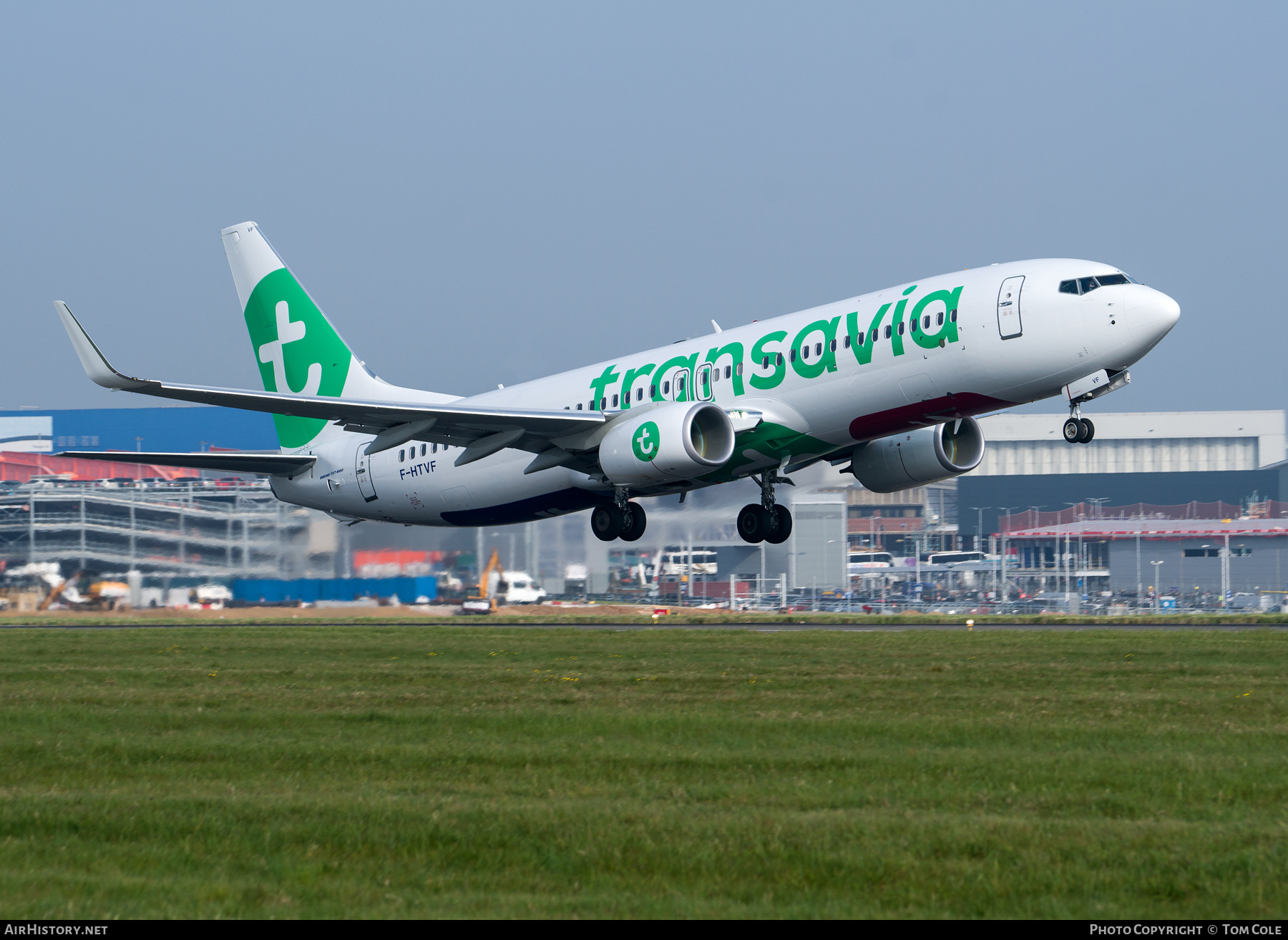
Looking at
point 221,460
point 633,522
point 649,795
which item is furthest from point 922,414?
point 649,795

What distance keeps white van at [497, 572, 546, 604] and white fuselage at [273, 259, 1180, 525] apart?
39.6 ft

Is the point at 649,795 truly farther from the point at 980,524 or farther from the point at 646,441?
the point at 980,524

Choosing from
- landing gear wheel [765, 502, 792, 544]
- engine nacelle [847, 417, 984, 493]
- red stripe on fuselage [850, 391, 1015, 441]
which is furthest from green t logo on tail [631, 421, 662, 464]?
engine nacelle [847, 417, 984, 493]

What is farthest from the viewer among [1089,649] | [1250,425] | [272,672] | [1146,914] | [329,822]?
[1250,425]

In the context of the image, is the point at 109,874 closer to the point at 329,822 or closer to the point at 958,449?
the point at 329,822

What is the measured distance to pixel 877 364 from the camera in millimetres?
27406

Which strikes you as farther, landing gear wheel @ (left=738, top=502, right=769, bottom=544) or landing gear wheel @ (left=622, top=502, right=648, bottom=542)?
landing gear wheel @ (left=738, top=502, right=769, bottom=544)

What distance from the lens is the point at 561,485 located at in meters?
34.1

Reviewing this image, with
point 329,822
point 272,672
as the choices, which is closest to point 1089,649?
point 272,672

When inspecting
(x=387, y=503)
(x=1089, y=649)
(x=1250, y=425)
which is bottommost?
(x=1089, y=649)

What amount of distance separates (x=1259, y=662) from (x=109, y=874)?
20315mm

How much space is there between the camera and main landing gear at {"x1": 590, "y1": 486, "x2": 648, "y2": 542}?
3328 cm

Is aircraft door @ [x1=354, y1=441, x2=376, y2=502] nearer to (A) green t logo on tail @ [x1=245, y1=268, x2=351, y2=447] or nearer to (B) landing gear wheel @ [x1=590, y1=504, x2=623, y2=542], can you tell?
(A) green t logo on tail @ [x1=245, y1=268, x2=351, y2=447]

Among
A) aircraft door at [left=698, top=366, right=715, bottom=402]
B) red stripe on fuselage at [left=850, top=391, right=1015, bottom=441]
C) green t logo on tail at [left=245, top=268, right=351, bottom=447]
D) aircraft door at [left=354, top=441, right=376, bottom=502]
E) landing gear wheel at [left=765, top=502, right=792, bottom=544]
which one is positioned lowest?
landing gear wheel at [left=765, top=502, right=792, bottom=544]
